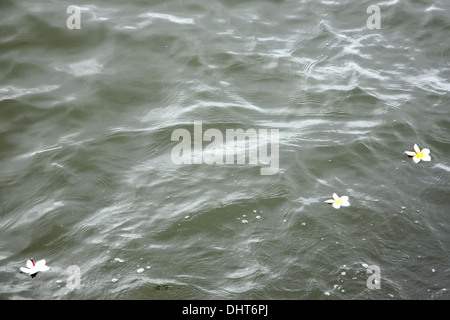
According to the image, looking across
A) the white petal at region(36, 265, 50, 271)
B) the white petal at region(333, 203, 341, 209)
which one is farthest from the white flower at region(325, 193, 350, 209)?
the white petal at region(36, 265, 50, 271)

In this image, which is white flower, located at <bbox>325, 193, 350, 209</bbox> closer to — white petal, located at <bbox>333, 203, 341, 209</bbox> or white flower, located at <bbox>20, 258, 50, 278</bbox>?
white petal, located at <bbox>333, 203, 341, 209</bbox>

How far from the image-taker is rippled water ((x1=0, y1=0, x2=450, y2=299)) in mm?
3133

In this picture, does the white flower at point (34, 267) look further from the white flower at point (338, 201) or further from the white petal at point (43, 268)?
the white flower at point (338, 201)

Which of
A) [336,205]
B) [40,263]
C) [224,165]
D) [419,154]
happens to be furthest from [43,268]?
[419,154]

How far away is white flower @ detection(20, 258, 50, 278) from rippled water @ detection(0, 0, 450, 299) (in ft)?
0.20

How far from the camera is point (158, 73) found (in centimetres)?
487

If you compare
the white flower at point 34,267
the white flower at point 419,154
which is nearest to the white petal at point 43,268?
the white flower at point 34,267

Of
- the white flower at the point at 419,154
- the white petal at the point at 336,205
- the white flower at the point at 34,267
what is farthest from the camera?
the white flower at the point at 419,154

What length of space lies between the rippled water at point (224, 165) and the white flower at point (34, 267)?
6 cm

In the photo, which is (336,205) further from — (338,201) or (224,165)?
(224,165)

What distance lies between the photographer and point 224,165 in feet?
12.9

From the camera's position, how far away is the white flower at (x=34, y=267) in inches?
121

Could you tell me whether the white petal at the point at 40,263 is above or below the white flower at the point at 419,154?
below

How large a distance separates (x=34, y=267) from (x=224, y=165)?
1585 mm
